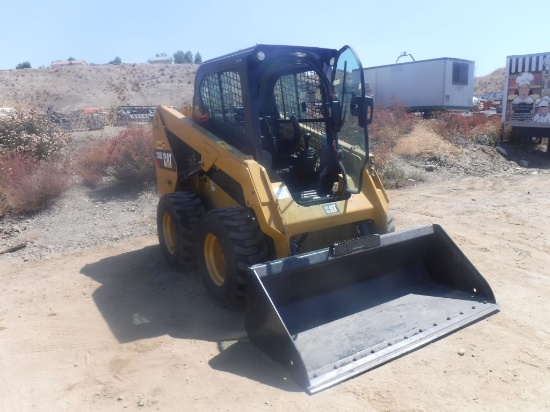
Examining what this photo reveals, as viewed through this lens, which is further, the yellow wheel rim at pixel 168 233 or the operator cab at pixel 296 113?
the yellow wheel rim at pixel 168 233

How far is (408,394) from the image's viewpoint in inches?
140

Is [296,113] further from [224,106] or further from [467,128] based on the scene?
[467,128]

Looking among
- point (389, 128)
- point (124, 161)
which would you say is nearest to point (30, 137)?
point (124, 161)

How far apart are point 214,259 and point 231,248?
68 cm

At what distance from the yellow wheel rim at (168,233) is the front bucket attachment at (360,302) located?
2.43m

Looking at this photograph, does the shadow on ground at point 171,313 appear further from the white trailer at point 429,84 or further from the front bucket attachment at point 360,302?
the white trailer at point 429,84

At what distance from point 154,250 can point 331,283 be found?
11.0ft

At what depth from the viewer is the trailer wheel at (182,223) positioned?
5.91m

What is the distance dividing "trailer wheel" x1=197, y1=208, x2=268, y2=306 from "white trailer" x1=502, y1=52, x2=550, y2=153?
14609 mm

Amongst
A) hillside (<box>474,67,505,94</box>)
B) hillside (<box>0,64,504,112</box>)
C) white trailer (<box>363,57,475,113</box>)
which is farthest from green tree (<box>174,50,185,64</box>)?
white trailer (<box>363,57,475,113</box>)

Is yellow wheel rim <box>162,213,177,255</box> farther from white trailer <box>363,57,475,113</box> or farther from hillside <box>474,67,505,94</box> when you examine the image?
hillside <box>474,67,505,94</box>

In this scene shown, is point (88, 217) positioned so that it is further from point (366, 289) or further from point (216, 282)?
point (366, 289)

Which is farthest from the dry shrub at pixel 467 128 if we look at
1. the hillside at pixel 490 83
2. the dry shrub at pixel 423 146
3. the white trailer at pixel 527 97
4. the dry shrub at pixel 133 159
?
the hillside at pixel 490 83

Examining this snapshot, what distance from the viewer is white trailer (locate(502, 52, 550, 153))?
640 inches
